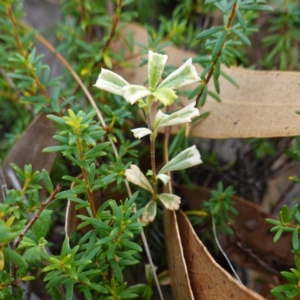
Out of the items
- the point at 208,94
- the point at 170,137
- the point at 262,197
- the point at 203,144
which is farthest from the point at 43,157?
the point at 262,197

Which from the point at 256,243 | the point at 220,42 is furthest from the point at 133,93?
the point at 256,243

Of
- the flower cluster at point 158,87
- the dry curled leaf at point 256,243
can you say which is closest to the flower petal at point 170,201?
the flower cluster at point 158,87

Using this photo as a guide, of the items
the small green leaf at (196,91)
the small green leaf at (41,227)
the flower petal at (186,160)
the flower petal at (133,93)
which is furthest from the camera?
the small green leaf at (196,91)

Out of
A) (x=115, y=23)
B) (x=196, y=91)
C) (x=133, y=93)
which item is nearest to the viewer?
(x=133, y=93)

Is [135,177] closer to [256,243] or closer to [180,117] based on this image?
[180,117]

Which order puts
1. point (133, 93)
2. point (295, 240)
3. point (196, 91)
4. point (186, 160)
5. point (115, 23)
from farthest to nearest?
point (115, 23)
point (196, 91)
point (186, 160)
point (295, 240)
point (133, 93)

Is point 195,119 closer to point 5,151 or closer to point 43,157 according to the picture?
point 43,157

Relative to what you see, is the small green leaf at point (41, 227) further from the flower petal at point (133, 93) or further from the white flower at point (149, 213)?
the flower petal at point (133, 93)
